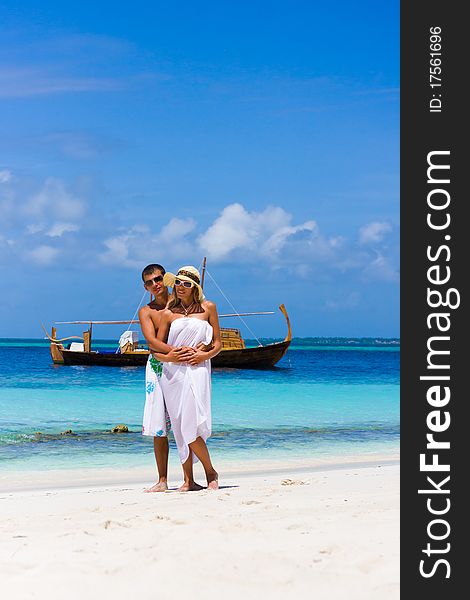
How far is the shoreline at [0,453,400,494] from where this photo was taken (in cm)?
839

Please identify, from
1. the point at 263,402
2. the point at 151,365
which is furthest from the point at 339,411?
the point at 151,365

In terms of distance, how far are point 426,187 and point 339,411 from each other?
593 inches

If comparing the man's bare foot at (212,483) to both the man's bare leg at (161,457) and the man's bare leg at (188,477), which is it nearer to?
the man's bare leg at (188,477)

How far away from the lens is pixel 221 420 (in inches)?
634

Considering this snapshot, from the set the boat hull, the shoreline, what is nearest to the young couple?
the shoreline

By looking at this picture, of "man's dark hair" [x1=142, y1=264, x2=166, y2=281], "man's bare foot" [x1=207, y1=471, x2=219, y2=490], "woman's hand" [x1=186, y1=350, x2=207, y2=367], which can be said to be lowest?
"man's bare foot" [x1=207, y1=471, x2=219, y2=490]

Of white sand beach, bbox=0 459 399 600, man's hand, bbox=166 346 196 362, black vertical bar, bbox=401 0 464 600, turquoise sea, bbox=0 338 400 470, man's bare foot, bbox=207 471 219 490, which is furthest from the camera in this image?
turquoise sea, bbox=0 338 400 470

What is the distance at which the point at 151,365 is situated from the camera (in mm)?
6828

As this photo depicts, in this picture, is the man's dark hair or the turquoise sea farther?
the turquoise sea

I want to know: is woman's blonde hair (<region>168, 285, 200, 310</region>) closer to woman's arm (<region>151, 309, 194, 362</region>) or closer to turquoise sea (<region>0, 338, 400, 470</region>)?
woman's arm (<region>151, 309, 194, 362</region>)

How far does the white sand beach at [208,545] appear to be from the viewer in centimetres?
398

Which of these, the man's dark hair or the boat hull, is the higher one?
the man's dark hair

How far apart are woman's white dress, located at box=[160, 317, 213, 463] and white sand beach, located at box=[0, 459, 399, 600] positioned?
0.53 metres

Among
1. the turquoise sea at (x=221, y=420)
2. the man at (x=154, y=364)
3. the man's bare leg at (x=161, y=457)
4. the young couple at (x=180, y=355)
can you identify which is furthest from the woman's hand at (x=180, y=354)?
the turquoise sea at (x=221, y=420)
